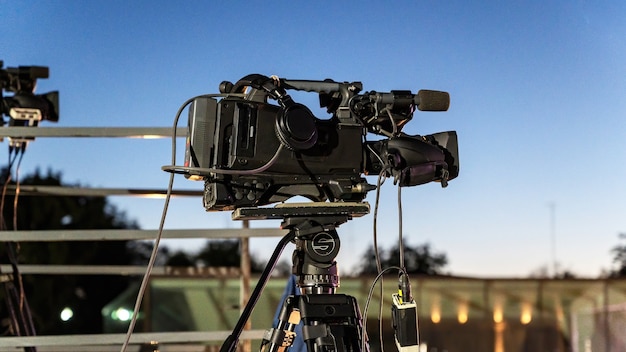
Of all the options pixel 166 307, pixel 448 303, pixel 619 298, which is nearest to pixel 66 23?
pixel 166 307

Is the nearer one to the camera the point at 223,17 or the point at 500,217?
the point at 223,17

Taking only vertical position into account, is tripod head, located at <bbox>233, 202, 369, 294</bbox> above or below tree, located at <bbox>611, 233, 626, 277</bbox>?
above

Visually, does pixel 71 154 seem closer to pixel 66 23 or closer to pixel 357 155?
pixel 66 23

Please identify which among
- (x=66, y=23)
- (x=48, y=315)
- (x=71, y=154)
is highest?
(x=66, y=23)

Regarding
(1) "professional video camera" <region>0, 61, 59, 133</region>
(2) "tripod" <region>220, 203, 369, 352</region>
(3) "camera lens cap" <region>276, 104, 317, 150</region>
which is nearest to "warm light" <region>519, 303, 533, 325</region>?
(1) "professional video camera" <region>0, 61, 59, 133</region>

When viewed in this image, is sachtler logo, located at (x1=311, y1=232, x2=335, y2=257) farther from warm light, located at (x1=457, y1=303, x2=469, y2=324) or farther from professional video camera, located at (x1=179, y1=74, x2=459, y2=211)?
warm light, located at (x1=457, y1=303, x2=469, y2=324)

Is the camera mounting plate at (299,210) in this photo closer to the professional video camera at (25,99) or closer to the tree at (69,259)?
the professional video camera at (25,99)

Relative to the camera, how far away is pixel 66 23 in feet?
10.9

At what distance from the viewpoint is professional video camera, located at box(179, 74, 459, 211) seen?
994 millimetres

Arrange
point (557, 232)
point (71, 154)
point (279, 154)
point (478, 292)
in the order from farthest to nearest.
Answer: point (557, 232), point (478, 292), point (71, 154), point (279, 154)

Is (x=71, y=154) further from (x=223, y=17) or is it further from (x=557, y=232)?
(x=557, y=232)

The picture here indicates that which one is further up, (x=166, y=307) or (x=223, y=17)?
(x=223, y=17)

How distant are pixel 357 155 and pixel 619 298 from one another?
5047mm

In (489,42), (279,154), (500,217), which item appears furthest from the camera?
(500,217)
